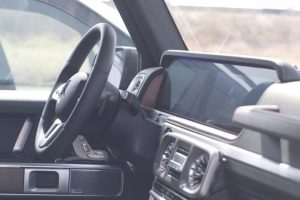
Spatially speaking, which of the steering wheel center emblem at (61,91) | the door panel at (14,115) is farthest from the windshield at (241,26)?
→ the door panel at (14,115)

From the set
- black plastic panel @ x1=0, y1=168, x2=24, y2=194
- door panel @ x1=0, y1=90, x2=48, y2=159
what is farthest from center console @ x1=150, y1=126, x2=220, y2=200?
door panel @ x1=0, y1=90, x2=48, y2=159

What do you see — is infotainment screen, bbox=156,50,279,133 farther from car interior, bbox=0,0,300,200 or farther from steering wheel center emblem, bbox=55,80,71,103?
steering wheel center emblem, bbox=55,80,71,103

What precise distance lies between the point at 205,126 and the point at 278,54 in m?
0.33

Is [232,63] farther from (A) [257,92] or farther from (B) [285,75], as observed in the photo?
(B) [285,75]

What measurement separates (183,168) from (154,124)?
0.49m

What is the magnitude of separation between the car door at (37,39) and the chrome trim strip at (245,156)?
119 centimetres

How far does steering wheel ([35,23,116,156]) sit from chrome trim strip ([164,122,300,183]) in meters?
0.29

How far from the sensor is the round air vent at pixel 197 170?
6.21 feet

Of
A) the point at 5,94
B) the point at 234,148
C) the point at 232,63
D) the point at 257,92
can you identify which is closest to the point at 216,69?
the point at 232,63

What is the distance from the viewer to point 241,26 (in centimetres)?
243

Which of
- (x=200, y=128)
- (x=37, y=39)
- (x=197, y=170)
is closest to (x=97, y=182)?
(x=200, y=128)

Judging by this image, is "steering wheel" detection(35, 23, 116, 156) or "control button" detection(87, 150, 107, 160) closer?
"steering wheel" detection(35, 23, 116, 156)

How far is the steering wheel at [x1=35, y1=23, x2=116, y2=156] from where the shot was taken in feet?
7.10

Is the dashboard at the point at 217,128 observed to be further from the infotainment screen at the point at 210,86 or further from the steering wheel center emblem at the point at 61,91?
the steering wheel center emblem at the point at 61,91
